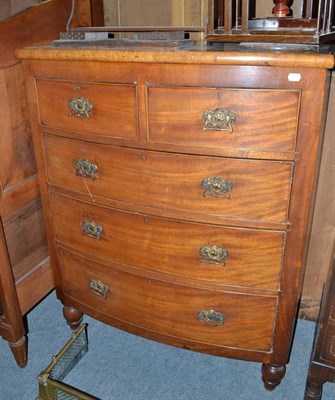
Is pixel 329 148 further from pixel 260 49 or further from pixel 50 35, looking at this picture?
pixel 50 35

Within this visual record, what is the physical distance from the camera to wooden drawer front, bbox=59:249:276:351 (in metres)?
1.45

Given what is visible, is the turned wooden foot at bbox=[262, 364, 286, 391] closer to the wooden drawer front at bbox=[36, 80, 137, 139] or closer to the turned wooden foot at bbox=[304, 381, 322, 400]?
the turned wooden foot at bbox=[304, 381, 322, 400]

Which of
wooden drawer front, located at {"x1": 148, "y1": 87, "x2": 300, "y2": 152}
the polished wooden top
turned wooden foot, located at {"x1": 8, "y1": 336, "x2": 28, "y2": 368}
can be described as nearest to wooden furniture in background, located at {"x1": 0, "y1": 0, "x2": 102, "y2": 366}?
turned wooden foot, located at {"x1": 8, "y1": 336, "x2": 28, "y2": 368}

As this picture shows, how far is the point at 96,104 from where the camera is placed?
1.30 metres

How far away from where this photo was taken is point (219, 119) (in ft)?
3.82

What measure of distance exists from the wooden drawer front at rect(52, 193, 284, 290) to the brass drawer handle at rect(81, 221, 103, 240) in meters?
0.01

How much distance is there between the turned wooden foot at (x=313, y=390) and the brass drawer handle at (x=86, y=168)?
1.01 metres

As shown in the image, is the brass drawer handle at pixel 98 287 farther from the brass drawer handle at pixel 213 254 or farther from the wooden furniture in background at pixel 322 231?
the wooden furniture in background at pixel 322 231

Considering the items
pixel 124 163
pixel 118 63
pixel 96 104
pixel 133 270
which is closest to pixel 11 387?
pixel 133 270

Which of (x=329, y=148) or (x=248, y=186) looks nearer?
(x=248, y=186)

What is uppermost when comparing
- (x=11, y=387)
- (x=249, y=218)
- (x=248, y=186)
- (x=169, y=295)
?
(x=248, y=186)

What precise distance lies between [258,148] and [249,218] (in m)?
0.22

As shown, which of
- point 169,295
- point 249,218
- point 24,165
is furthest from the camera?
point 24,165

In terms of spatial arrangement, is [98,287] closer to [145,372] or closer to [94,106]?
[145,372]
